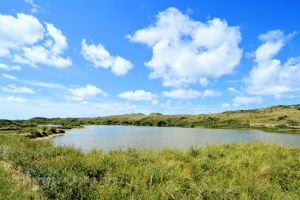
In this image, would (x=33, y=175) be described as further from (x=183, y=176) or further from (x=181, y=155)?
(x=181, y=155)

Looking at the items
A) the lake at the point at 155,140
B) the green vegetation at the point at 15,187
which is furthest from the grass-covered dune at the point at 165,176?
the lake at the point at 155,140

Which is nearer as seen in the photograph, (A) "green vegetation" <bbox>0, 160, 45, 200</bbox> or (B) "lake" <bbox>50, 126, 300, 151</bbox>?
(A) "green vegetation" <bbox>0, 160, 45, 200</bbox>

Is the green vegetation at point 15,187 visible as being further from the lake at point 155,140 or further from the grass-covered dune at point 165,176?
the lake at point 155,140

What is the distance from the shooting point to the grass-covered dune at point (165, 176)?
761 cm

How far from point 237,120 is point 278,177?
9238cm

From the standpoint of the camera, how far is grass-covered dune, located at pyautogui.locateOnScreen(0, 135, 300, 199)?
761cm

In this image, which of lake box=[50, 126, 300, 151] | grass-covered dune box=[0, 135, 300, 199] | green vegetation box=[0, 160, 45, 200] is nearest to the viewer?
green vegetation box=[0, 160, 45, 200]

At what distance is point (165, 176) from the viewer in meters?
9.83

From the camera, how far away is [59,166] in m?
10.2

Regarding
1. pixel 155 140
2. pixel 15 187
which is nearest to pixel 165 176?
pixel 15 187

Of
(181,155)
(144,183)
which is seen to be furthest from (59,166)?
(181,155)

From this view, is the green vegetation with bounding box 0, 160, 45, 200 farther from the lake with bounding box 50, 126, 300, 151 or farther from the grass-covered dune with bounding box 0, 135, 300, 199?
the lake with bounding box 50, 126, 300, 151

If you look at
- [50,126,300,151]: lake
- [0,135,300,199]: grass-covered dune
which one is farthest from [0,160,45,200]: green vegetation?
[50,126,300,151]: lake

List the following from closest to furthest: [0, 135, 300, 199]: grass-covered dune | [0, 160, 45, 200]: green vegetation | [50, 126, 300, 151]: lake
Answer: [0, 160, 45, 200]: green vegetation
[0, 135, 300, 199]: grass-covered dune
[50, 126, 300, 151]: lake
